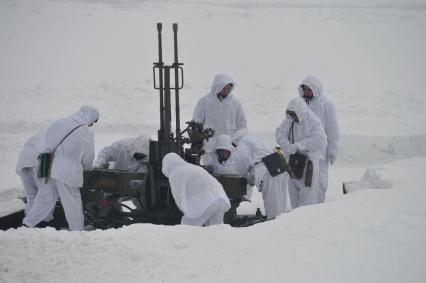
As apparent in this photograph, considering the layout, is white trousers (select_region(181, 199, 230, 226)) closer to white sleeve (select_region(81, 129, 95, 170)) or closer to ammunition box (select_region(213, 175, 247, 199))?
ammunition box (select_region(213, 175, 247, 199))

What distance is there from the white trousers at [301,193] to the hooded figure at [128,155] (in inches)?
78.0

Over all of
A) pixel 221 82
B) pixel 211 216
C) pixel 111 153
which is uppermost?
pixel 221 82

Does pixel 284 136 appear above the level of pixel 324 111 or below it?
below

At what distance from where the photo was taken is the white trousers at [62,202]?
319 inches

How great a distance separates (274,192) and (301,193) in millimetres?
661

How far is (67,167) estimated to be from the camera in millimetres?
8047

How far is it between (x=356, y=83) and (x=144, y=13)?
12.6 meters

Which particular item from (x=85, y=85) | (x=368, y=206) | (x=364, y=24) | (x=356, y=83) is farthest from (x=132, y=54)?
(x=368, y=206)

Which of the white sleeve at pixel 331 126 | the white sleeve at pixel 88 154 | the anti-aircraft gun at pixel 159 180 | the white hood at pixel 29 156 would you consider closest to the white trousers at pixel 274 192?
the anti-aircraft gun at pixel 159 180

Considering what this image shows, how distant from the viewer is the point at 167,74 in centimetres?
812

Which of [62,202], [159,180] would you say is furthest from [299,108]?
[62,202]

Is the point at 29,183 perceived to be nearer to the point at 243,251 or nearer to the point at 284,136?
the point at 284,136

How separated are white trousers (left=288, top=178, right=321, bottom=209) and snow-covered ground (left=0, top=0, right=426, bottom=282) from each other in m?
0.71

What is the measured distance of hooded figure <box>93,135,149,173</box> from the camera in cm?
855
